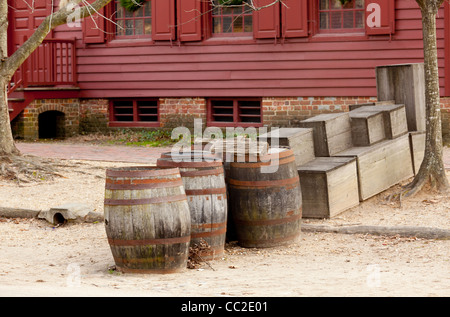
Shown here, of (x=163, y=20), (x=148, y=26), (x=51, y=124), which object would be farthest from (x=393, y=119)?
(x=51, y=124)

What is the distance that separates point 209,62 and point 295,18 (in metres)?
1.98

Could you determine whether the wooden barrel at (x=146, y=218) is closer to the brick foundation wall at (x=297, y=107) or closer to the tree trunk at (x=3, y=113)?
the tree trunk at (x=3, y=113)

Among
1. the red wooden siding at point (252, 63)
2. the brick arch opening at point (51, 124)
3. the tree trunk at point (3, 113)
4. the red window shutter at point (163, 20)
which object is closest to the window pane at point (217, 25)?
the red wooden siding at point (252, 63)

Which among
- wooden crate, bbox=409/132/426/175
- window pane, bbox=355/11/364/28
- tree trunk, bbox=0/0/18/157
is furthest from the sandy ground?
window pane, bbox=355/11/364/28

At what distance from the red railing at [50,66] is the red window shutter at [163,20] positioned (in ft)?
6.57

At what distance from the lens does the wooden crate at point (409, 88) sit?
997 cm

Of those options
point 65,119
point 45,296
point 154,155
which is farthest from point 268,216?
point 65,119

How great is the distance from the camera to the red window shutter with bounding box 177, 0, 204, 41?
15.5 meters

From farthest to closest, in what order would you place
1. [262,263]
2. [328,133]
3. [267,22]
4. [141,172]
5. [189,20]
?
[189,20]
[267,22]
[328,133]
[262,263]
[141,172]

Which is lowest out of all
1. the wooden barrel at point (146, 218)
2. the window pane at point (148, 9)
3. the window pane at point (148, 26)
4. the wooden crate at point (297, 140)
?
the wooden barrel at point (146, 218)

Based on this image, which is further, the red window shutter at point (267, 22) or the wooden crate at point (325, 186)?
the red window shutter at point (267, 22)

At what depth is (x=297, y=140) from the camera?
27.4 ft

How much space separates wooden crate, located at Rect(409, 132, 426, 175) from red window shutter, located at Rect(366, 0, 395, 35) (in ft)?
14.3

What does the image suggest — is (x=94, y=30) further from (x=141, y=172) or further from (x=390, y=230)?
(x=141, y=172)
